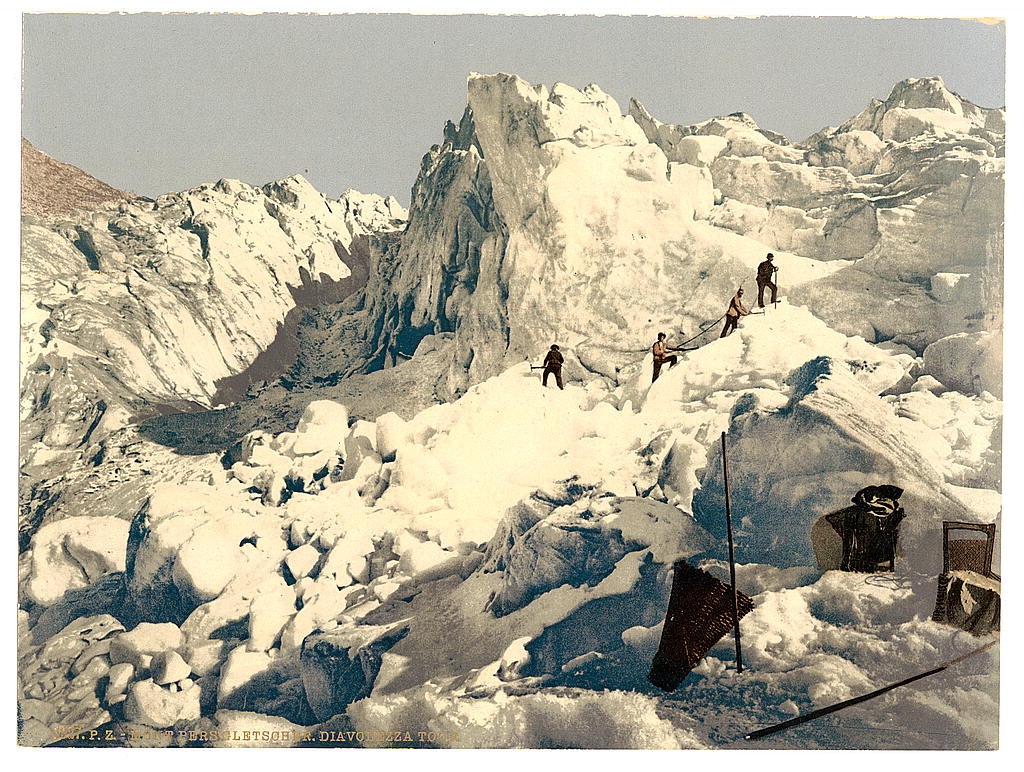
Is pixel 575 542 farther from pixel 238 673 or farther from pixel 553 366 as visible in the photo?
pixel 238 673

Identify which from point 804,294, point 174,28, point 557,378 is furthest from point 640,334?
point 174,28

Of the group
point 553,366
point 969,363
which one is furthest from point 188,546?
point 969,363

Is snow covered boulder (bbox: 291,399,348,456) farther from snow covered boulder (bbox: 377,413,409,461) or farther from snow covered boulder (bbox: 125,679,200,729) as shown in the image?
snow covered boulder (bbox: 125,679,200,729)

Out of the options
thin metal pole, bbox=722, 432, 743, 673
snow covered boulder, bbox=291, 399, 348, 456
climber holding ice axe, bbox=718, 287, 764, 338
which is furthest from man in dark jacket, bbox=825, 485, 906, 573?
snow covered boulder, bbox=291, 399, 348, 456

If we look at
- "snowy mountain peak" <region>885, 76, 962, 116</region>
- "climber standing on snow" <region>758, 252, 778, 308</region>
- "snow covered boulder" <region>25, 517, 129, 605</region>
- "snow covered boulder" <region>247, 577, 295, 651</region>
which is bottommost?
"snow covered boulder" <region>247, 577, 295, 651</region>

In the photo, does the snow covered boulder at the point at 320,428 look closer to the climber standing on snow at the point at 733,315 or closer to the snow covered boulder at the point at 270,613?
the snow covered boulder at the point at 270,613

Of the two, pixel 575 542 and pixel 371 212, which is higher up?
pixel 371 212

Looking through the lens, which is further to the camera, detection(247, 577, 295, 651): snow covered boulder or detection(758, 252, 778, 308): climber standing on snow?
detection(758, 252, 778, 308): climber standing on snow

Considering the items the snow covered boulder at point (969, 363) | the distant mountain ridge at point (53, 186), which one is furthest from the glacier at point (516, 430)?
the distant mountain ridge at point (53, 186)
